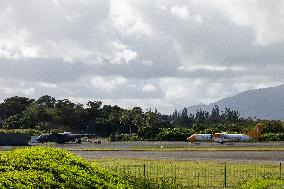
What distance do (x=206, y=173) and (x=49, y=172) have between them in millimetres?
32021

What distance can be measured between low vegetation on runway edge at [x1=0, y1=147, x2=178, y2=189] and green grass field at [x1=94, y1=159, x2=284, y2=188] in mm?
19241

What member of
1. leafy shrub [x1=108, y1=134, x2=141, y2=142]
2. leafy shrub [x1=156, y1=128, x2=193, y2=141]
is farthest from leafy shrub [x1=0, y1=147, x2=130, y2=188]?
leafy shrub [x1=108, y1=134, x2=141, y2=142]

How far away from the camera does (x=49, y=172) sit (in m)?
11.7

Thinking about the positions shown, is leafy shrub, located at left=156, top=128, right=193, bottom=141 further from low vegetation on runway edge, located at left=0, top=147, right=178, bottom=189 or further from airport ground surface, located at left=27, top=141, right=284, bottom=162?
low vegetation on runway edge, located at left=0, top=147, right=178, bottom=189

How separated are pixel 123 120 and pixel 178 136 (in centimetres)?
4474

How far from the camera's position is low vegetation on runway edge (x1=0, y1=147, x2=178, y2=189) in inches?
412

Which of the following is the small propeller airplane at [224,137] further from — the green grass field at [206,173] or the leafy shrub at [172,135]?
the green grass field at [206,173]

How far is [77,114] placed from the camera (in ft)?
602

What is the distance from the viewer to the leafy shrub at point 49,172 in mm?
10477

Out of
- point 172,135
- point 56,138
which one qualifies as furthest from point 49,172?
point 172,135

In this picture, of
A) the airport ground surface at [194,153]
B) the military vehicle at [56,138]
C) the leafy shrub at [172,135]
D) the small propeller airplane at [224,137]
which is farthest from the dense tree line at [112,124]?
the airport ground surface at [194,153]

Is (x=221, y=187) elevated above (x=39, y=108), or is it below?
below

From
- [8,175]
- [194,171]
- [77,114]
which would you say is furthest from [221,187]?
[77,114]

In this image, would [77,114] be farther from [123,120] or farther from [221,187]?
[221,187]
